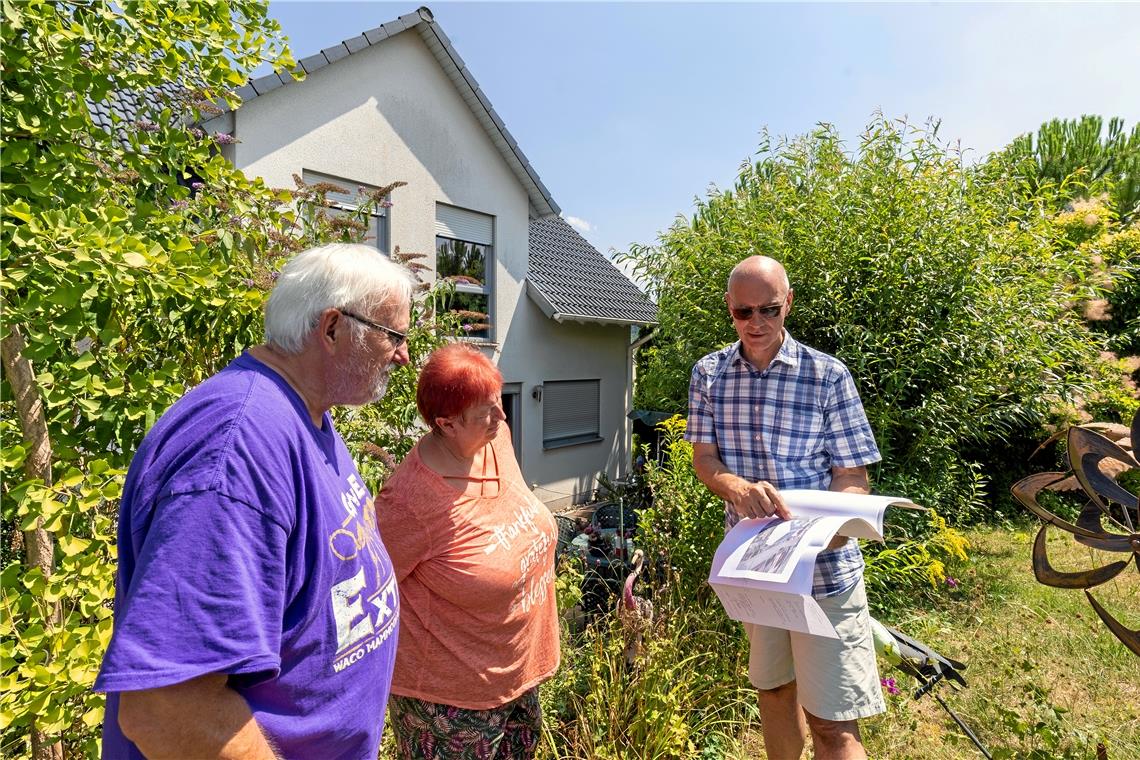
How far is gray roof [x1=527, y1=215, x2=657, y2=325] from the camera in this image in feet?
38.2

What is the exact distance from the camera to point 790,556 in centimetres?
186

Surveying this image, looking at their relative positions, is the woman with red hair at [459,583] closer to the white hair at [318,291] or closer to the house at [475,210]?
the white hair at [318,291]

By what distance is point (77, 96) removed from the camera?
173 cm

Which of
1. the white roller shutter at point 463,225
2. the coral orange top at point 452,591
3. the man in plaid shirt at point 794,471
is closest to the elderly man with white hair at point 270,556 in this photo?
the coral orange top at point 452,591

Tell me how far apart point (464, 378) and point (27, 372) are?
3.66ft

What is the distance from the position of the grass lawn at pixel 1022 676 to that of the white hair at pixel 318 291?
251 centimetres

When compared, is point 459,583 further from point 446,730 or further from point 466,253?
point 466,253

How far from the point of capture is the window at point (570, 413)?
12.2 m

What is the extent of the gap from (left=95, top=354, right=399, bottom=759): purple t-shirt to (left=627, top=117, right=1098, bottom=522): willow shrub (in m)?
4.84

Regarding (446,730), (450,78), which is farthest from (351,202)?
(446,730)

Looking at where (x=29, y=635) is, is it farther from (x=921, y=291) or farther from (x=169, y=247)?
(x=921, y=291)

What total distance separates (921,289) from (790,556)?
438 centimetres

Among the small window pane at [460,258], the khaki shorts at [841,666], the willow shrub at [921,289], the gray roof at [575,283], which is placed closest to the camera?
the khaki shorts at [841,666]

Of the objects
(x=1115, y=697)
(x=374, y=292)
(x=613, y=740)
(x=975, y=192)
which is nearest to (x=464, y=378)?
(x=374, y=292)
